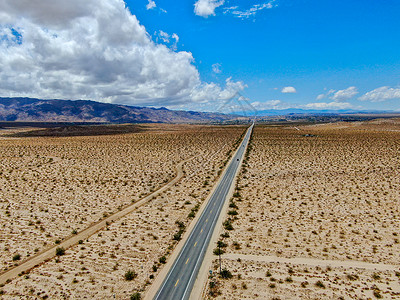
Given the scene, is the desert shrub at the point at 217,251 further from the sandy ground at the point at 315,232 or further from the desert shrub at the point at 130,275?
the desert shrub at the point at 130,275

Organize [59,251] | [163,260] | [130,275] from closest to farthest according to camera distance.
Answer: [130,275] → [163,260] → [59,251]

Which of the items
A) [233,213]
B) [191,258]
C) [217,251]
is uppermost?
[233,213]

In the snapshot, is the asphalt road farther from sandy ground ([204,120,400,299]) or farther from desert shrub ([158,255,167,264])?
sandy ground ([204,120,400,299])

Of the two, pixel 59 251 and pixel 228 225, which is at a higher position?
pixel 59 251

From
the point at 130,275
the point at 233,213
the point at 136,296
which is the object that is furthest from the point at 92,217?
the point at 233,213

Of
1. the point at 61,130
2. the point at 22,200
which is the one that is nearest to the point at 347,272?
the point at 22,200

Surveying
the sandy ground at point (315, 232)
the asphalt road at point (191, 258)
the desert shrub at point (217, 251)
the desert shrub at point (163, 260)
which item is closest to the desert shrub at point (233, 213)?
the sandy ground at point (315, 232)

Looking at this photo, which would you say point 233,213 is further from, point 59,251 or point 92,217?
point 59,251
